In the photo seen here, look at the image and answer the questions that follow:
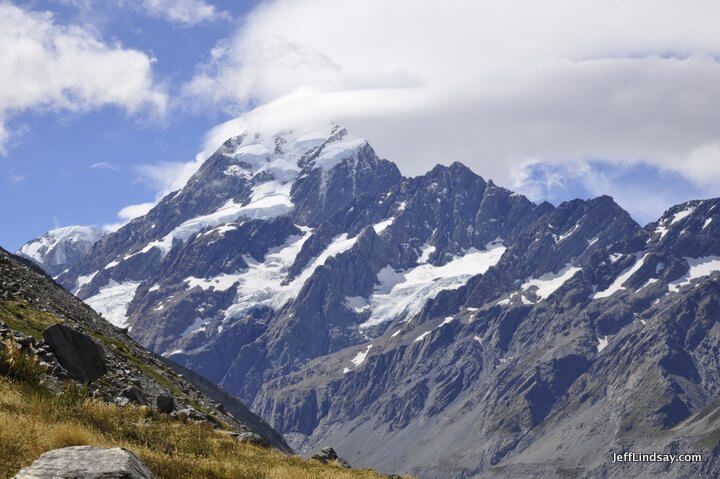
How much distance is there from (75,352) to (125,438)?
10.7 metres

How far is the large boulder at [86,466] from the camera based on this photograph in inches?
730

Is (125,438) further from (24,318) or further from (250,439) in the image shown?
(24,318)

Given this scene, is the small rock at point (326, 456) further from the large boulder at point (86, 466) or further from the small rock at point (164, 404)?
the large boulder at point (86, 466)

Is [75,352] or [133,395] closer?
[133,395]

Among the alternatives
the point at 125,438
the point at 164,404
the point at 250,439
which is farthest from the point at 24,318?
the point at 125,438

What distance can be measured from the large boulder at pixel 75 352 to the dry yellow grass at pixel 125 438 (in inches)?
183

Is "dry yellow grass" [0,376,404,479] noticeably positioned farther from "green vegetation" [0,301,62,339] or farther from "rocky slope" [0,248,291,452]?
"green vegetation" [0,301,62,339]

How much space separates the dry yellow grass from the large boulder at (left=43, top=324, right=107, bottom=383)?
15.2 feet

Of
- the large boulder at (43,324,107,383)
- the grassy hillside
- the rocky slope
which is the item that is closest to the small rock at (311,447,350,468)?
the rocky slope

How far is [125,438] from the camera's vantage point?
2538cm

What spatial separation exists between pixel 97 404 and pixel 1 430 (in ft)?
20.4

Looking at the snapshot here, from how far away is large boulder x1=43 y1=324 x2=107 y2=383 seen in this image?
3419 cm

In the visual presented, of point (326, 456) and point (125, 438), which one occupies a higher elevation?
point (125, 438)

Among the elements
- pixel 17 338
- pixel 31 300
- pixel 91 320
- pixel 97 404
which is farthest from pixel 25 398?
pixel 91 320
